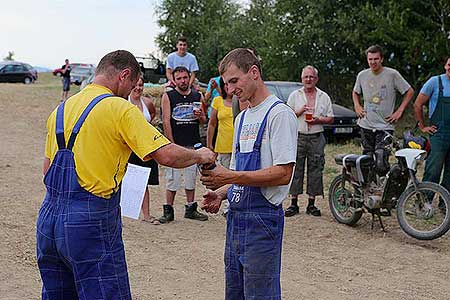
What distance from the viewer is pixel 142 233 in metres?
7.66

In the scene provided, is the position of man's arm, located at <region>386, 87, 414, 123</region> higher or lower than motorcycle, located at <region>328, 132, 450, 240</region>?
higher

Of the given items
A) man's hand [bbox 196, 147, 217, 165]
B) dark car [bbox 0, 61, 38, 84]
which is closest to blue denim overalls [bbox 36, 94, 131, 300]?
man's hand [bbox 196, 147, 217, 165]

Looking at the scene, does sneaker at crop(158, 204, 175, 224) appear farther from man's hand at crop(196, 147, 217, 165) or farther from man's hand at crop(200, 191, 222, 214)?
man's hand at crop(196, 147, 217, 165)

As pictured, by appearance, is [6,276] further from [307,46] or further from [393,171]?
[307,46]

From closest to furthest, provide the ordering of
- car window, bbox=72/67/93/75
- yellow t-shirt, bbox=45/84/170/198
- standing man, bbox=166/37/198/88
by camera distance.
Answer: yellow t-shirt, bbox=45/84/170/198 < standing man, bbox=166/37/198/88 < car window, bbox=72/67/93/75

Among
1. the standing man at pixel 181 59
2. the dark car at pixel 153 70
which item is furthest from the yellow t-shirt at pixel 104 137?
the dark car at pixel 153 70

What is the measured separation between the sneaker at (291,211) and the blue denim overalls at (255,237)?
4.86 metres

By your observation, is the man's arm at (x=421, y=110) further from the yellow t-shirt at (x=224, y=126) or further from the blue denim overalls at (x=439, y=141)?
the yellow t-shirt at (x=224, y=126)

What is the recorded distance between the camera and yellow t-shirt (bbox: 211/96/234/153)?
27.5 ft

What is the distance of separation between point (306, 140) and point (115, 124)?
5.44 m

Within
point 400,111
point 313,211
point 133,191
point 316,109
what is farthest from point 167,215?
point 400,111

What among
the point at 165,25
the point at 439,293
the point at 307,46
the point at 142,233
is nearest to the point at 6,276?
the point at 142,233

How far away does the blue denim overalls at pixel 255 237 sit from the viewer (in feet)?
12.2

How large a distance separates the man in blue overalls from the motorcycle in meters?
A: 3.83
